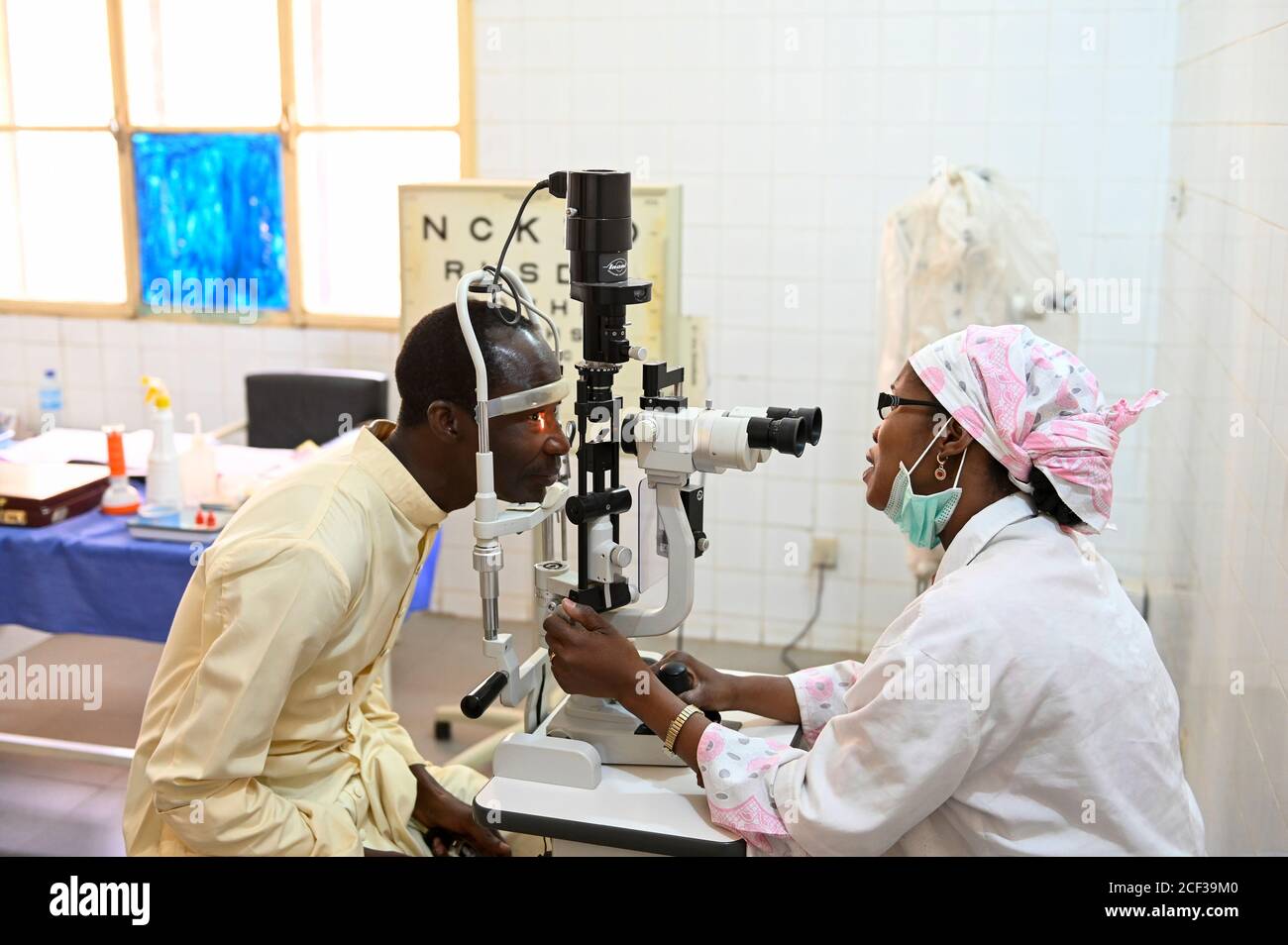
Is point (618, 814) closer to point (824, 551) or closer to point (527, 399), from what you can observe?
point (527, 399)

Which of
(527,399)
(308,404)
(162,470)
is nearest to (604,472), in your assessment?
(527,399)

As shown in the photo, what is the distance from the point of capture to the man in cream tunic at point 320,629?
4.97 feet

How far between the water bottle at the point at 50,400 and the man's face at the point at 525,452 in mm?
3007

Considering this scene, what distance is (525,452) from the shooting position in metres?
1.68

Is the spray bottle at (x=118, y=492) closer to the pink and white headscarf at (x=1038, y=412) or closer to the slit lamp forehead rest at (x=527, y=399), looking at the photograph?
the slit lamp forehead rest at (x=527, y=399)

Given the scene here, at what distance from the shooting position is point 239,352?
4.31 meters

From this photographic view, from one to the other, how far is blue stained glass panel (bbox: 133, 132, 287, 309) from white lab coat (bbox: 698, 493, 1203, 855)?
340cm

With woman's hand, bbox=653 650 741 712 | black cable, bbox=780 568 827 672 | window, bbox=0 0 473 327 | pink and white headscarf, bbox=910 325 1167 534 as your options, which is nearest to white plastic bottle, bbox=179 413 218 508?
window, bbox=0 0 473 327

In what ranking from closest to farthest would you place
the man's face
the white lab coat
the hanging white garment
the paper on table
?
the white lab coat < the man's face < the hanging white garment < the paper on table

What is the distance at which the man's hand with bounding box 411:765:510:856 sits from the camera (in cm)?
187

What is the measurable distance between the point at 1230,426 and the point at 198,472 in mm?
2290

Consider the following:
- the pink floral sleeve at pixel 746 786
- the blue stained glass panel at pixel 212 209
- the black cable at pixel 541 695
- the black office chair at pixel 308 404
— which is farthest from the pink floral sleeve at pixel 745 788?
the blue stained glass panel at pixel 212 209

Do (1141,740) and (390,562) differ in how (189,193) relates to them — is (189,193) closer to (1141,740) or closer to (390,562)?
(390,562)

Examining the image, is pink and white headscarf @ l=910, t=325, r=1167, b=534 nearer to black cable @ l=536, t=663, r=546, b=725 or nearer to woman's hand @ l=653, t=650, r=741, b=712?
woman's hand @ l=653, t=650, r=741, b=712
